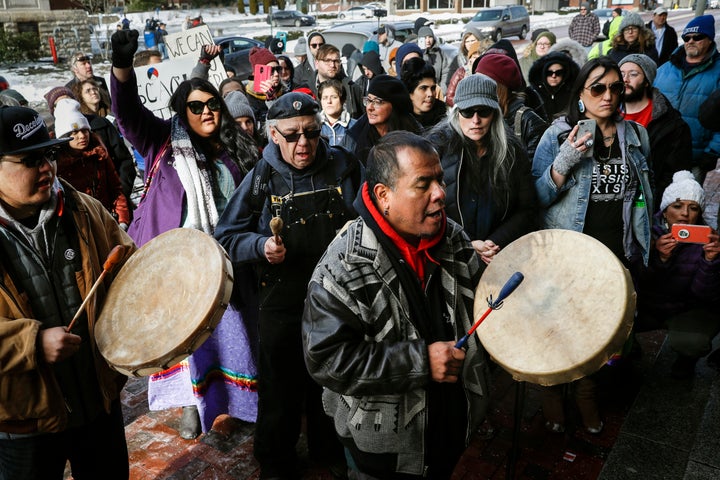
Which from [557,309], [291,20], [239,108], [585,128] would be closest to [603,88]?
[585,128]

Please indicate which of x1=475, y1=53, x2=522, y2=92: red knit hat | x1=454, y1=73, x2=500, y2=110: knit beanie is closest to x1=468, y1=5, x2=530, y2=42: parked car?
x1=475, y1=53, x2=522, y2=92: red knit hat

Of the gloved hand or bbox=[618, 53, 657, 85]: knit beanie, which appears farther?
bbox=[618, 53, 657, 85]: knit beanie

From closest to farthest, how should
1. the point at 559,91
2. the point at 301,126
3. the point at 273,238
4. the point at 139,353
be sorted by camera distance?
1. the point at 139,353
2. the point at 273,238
3. the point at 301,126
4. the point at 559,91

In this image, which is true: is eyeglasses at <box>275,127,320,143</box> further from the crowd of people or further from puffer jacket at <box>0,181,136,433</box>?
puffer jacket at <box>0,181,136,433</box>

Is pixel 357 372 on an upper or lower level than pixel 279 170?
lower

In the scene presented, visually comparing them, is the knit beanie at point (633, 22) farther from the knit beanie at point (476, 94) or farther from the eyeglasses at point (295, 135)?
the eyeglasses at point (295, 135)

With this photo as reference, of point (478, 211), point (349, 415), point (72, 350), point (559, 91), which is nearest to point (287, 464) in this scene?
point (349, 415)

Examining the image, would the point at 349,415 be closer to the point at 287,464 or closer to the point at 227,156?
the point at 287,464

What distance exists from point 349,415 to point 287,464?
136 cm

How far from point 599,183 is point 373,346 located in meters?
2.16

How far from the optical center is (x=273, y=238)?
294 centimetres

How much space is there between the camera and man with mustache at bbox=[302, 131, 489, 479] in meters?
2.15

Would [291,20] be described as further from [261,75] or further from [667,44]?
[261,75]

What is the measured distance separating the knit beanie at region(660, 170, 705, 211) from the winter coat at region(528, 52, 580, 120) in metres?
1.89
